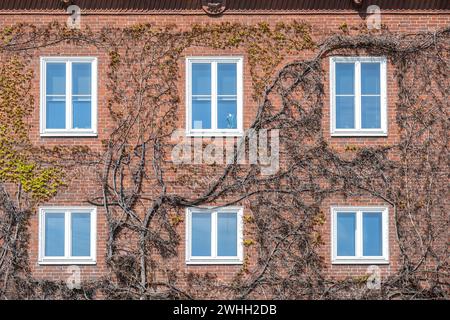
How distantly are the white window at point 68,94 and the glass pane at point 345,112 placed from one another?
192 inches

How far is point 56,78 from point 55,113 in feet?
2.32

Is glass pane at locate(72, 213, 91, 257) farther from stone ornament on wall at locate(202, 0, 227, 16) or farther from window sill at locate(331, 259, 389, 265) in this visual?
window sill at locate(331, 259, 389, 265)

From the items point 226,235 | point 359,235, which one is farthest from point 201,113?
point 359,235

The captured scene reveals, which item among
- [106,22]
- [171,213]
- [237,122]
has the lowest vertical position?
[171,213]

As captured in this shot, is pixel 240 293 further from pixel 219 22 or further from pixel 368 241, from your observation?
pixel 219 22

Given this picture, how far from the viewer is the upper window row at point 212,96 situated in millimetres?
27359

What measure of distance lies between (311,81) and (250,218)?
3.00 m

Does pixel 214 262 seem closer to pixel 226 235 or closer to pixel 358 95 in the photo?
pixel 226 235

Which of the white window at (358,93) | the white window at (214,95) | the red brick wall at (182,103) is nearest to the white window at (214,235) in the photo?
the red brick wall at (182,103)

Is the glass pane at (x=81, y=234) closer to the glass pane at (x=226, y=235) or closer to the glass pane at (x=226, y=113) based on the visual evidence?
the glass pane at (x=226, y=235)

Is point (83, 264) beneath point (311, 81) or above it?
beneath

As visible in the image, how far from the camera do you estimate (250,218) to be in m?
27.2

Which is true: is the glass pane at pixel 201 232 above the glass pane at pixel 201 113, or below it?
below
